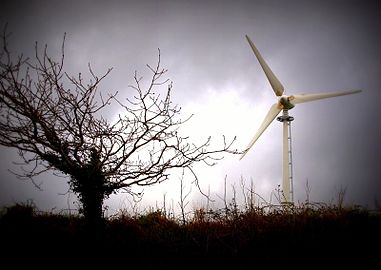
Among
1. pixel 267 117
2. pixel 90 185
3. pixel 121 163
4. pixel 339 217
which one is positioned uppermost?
pixel 267 117

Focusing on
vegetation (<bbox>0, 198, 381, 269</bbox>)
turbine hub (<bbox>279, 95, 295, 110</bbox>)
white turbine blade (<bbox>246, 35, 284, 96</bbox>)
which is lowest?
vegetation (<bbox>0, 198, 381, 269</bbox>)

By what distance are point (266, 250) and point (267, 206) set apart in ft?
5.24

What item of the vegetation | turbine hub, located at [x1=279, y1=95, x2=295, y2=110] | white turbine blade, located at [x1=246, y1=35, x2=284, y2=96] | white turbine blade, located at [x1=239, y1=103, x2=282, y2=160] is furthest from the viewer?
turbine hub, located at [x1=279, y1=95, x2=295, y2=110]

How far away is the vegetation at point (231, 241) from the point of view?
372 centimetres

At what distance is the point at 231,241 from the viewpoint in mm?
4406

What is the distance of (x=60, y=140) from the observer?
607cm

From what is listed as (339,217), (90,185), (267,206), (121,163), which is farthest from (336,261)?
(90,185)

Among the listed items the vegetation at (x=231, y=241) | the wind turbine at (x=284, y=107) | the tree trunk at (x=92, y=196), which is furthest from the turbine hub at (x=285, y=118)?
the tree trunk at (x=92, y=196)

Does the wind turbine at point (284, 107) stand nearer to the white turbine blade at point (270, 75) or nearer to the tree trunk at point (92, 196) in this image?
the white turbine blade at point (270, 75)

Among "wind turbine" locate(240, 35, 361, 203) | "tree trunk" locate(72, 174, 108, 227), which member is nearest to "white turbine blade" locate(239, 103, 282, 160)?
"wind turbine" locate(240, 35, 361, 203)

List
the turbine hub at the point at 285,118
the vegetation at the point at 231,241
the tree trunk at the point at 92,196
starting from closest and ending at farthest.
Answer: the vegetation at the point at 231,241 → the tree trunk at the point at 92,196 → the turbine hub at the point at 285,118

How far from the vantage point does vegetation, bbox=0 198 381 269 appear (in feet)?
12.2

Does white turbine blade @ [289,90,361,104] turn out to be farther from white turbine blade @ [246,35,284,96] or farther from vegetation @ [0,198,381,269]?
vegetation @ [0,198,381,269]

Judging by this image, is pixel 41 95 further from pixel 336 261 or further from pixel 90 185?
pixel 336 261
